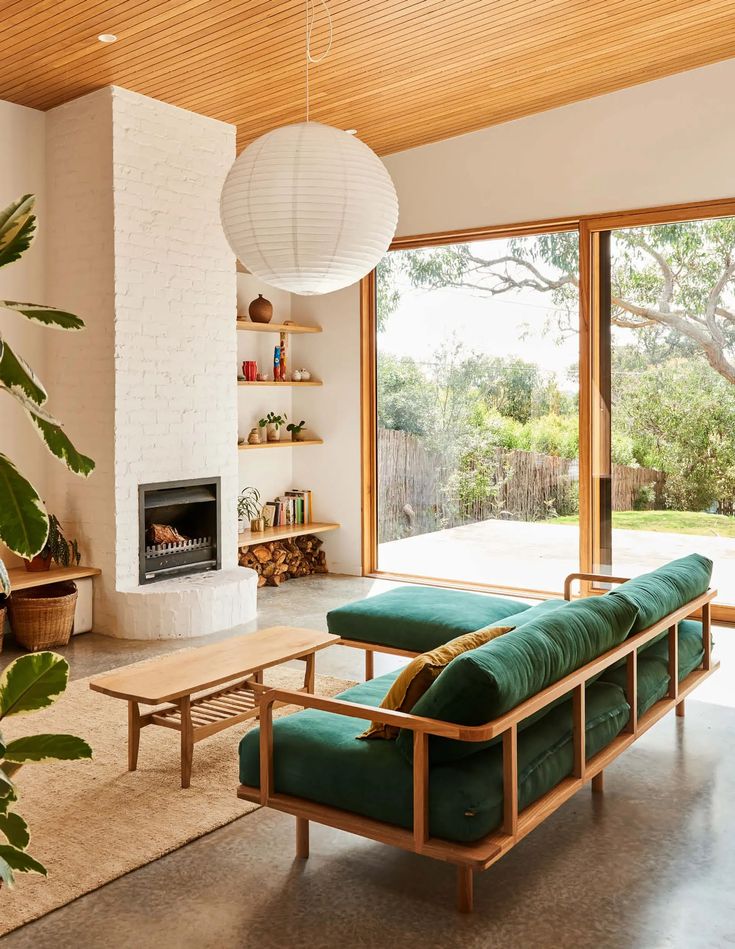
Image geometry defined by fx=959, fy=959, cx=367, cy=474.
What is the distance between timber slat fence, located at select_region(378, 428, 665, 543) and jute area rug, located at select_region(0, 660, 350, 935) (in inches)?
119

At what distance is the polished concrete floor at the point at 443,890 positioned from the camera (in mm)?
2562

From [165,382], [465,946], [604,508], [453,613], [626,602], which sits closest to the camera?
[465,946]

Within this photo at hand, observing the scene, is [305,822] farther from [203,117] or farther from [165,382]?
[203,117]

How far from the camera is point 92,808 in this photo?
3.38 metres

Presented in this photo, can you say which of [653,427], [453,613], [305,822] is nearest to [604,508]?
[653,427]

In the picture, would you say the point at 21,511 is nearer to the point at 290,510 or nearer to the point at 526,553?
the point at 526,553

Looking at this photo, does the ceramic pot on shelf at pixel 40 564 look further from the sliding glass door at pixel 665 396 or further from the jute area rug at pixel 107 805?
the sliding glass door at pixel 665 396

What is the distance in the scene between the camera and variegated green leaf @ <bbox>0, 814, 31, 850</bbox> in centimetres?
127

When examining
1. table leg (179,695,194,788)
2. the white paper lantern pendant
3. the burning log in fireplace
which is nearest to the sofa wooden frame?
table leg (179,695,194,788)

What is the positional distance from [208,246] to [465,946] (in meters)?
4.77

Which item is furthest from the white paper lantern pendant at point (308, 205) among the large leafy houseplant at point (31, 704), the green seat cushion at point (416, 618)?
the large leafy houseplant at point (31, 704)

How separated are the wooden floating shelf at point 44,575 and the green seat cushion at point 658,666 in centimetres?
340

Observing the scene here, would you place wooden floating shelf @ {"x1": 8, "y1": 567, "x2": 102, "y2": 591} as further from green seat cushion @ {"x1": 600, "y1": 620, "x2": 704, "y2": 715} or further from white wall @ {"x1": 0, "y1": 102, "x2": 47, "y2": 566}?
green seat cushion @ {"x1": 600, "y1": 620, "x2": 704, "y2": 715}

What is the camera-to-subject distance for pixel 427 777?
8.46 ft
